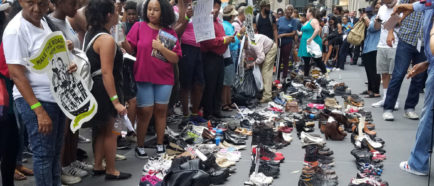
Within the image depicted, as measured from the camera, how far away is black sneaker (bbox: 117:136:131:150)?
555 centimetres

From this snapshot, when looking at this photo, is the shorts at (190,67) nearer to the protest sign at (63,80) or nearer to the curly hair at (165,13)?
the curly hair at (165,13)

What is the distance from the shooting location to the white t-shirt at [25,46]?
280 cm

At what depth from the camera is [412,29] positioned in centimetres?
632

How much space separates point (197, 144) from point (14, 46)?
10.3ft

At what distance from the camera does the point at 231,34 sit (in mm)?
7445

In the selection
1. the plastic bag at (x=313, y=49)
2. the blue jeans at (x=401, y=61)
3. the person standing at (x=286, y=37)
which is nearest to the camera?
the blue jeans at (x=401, y=61)

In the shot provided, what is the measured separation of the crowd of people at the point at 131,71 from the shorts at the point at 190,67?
2cm

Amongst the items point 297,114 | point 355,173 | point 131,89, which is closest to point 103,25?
point 131,89

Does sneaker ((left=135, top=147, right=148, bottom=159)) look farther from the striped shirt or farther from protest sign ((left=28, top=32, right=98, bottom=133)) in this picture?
the striped shirt

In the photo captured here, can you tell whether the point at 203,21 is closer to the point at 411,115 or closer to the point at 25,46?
the point at 25,46

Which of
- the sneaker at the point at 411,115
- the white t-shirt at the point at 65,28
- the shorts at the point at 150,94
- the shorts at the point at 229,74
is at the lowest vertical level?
the sneaker at the point at 411,115

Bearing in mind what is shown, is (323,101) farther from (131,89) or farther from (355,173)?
(131,89)

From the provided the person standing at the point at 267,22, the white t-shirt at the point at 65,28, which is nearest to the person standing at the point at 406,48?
the person standing at the point at 267,22

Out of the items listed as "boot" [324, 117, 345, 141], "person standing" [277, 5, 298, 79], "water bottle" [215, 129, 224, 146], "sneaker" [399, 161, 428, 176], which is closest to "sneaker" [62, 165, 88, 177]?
"water bottle" [215, 129, 224, 146]
